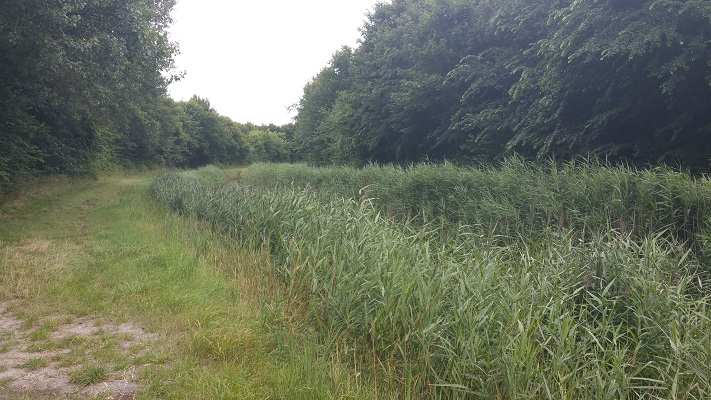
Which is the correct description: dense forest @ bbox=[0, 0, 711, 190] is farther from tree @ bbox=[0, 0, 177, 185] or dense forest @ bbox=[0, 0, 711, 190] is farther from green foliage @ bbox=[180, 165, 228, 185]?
green foliage @ bbox=[180, 165, 228, 185]

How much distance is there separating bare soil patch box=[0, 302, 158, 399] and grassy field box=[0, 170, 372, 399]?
0.01 meters

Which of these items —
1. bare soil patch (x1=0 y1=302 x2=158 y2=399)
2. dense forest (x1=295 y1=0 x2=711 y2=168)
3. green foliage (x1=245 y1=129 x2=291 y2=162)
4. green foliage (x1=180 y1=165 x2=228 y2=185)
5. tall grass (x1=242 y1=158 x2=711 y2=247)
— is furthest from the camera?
green foliage (x1=245 y1=129 x2=291 y2=162)

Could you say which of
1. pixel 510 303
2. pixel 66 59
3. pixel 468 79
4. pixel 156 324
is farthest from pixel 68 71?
pixel 468 79

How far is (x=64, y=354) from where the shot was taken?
3.74 meters

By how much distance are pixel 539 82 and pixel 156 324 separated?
11.3 m

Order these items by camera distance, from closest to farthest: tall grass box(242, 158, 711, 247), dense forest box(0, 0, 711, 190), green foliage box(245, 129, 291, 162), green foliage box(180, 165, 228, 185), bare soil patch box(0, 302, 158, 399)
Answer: bare soil patch box(0, 302, 158, 399) < tall grass box(242, 158, 711, 247) < dense forest box(0, 0, 711, 190) < green foliage box(180, 165, 228, 185) < green foliage box(245, 129, 291, 162)

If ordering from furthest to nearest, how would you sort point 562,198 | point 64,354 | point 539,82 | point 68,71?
point 539,82 < point 68,71 < point 562,198 < point 64,354

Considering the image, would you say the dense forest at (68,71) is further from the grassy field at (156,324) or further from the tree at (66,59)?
the grassy field at (156,324)

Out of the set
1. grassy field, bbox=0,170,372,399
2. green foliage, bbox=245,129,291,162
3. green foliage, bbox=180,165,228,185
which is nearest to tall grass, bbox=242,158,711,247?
grassy field, bbox=0,170,372,399

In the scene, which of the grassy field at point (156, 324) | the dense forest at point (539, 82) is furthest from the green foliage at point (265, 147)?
the grassy field at point (156, 324)

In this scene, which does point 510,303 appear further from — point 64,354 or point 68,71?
point 68,71

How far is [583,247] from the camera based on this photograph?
5.14 metres

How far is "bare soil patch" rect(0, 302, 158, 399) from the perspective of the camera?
3.17 m

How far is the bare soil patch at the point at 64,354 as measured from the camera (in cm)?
317
